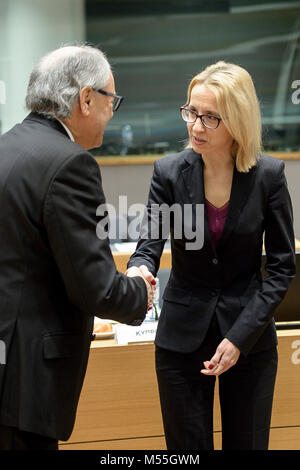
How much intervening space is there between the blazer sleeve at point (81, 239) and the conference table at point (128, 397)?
93 cm

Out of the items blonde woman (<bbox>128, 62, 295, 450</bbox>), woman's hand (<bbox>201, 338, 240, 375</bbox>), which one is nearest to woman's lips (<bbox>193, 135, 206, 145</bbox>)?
blonde woman (<bbox>128, 62, 295, 450</bbox>)

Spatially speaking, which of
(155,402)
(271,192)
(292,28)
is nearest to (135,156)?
(292,28)

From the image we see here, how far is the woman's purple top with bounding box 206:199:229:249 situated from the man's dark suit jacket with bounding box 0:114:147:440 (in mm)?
412

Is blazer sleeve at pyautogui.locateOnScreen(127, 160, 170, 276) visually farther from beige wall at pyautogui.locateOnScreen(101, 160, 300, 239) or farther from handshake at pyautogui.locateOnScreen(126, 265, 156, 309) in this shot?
beige wall at pyautogui.locateOnScreen(101, 160, 300, 239)

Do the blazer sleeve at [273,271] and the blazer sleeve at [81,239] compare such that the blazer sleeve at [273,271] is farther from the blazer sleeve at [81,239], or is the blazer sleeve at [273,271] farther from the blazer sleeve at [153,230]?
the blazer sleeve at [81,239]

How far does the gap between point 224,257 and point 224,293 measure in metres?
0.11

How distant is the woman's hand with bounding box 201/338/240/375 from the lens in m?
1.71

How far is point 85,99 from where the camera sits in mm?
1453
